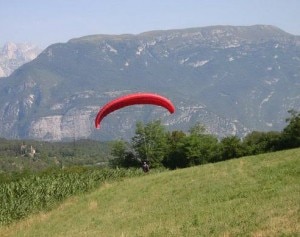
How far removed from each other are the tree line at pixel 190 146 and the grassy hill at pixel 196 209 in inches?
1526

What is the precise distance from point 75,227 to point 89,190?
2276cm

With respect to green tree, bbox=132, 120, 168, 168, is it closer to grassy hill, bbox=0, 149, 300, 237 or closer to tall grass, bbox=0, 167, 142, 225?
tall grass, bbox=0, 167, 142, 225

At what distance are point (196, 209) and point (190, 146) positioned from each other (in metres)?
67.7

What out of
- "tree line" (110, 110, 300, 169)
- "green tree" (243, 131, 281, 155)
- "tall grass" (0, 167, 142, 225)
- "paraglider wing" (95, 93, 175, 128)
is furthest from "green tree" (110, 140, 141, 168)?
Result: "paraglider wing" (95, 93, 175, 128)

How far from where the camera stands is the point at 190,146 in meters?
89.6

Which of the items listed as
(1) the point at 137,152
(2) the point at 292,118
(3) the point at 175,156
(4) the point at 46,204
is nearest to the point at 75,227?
(4) the point at 46,204

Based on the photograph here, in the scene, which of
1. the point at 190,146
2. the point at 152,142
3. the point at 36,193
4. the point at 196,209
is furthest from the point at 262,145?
the point at 196,209

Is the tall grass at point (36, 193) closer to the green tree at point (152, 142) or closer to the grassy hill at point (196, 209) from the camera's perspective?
the grassy hill at point (196, 209)

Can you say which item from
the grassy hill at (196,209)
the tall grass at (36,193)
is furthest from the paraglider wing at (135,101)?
the tall grass at (36,193)

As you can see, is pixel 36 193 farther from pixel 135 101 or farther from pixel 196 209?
pixel 196 209

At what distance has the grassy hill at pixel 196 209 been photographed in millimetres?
16564

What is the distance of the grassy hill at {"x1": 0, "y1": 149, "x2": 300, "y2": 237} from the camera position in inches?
652

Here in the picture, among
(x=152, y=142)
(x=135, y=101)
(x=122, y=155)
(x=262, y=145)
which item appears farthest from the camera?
(x=152, y=142)

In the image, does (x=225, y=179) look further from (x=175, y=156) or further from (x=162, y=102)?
(x=175, y=156)
